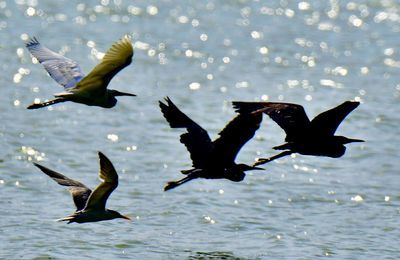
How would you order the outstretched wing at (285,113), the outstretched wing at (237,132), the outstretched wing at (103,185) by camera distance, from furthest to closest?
the outstretched wing at (285,113) → the outstretched wing at (237,132) → the outstretched wing at (103,185)

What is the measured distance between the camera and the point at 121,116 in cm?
1886

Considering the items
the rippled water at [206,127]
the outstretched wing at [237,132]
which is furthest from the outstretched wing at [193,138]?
the rippled water at [206,127]

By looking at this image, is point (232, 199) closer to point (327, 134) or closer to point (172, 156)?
point (172, 156)

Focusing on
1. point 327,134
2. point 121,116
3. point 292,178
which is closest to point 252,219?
point 292,178

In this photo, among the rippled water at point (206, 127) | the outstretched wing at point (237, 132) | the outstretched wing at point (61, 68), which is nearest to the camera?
the outstretched wing at point (237, 132)

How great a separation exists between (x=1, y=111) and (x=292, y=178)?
20.2 feet

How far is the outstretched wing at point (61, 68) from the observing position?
10.2 m

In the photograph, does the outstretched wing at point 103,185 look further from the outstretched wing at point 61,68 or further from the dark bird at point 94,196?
the outstretched wing at point 61,68

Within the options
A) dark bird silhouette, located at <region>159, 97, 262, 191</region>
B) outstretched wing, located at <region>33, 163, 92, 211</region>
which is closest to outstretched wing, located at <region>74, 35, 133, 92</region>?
dark bird silhouette, located at <region>159, 97, 262, 191</region>

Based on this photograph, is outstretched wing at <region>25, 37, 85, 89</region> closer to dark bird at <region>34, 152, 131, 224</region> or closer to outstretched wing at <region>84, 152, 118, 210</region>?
dark bird at <region>34, 152, 131, 224</region>

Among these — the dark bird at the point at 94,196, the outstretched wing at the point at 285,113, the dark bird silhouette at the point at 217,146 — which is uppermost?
the outstretched wing at the point at 285,113

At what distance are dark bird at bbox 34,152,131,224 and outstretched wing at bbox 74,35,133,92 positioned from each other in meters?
0.91

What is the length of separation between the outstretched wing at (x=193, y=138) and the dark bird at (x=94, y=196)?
37.4 inches

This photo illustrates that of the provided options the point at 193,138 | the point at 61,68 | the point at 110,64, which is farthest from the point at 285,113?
the point at 61,68
